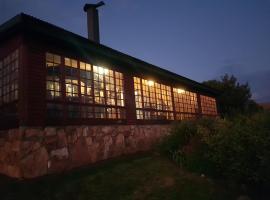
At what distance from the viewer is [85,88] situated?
9.74 meters

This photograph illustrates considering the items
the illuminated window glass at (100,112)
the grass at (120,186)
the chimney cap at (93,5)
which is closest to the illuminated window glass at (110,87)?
the illuminated window glass at (100,112)

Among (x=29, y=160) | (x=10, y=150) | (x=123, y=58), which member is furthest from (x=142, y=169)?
(x=123, y=58)

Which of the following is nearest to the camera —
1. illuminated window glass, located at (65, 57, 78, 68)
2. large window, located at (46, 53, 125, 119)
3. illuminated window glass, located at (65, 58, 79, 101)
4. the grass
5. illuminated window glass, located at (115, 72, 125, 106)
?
the grass

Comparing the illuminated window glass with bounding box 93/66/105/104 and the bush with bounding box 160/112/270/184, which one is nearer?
the bush with bounding box 160/112/270/184

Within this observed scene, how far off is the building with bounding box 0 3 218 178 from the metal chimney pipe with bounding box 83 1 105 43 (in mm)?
55

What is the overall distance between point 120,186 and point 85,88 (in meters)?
4.53

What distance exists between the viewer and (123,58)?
37.5ft

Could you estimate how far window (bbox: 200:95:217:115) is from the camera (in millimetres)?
20881

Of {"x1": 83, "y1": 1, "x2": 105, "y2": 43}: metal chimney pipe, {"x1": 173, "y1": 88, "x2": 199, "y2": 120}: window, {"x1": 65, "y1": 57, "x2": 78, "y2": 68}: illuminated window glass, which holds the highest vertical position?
{"x1": 83, "y1": 1, "x2": 105, "y2": 43}: metal chimney pipe

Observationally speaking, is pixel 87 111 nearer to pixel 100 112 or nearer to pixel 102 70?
pixel 100 112

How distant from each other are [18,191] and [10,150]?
64.8 inches

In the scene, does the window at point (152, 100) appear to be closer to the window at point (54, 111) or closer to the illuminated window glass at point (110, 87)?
the illuminated window glass at point (110, 87)

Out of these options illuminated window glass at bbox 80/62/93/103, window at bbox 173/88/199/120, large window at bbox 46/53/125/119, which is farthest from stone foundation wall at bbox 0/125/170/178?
window at bbox 173/88/199/120

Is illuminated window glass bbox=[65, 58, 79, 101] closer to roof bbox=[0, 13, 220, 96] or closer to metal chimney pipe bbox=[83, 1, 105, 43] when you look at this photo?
roof bbox=[0, 13, 220, 96]
